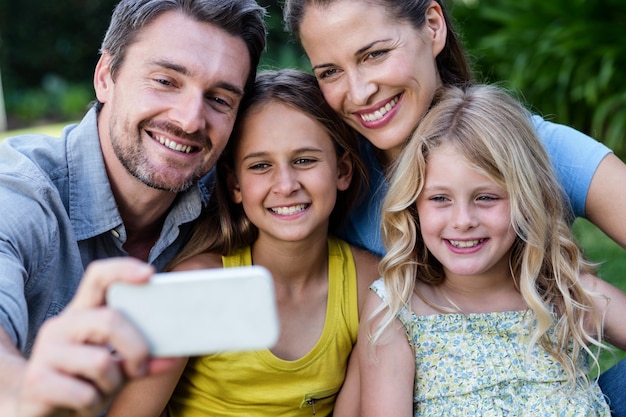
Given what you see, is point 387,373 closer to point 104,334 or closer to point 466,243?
point 466,243

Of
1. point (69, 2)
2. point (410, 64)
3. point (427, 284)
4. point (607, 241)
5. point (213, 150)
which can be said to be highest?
point (410, 64)

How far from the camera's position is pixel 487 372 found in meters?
2.73

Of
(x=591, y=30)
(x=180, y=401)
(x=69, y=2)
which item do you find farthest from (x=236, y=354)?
(x=69, y=2)

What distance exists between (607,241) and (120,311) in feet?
16.8

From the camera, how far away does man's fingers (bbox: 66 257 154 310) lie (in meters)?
1.32

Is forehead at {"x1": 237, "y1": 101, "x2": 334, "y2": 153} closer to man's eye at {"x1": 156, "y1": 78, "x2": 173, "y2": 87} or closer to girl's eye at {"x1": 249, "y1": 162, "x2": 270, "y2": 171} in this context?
girl's eye at {"x1": 249, "y1": 162, "x2": 270, "y2": 171}

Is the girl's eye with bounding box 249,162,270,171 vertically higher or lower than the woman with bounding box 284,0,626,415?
lower

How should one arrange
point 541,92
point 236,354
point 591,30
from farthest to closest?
point 541,92, point 591,30, point 236,354

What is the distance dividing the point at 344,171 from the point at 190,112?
0.73 meters

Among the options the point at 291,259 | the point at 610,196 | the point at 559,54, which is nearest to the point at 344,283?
the point at 291,259

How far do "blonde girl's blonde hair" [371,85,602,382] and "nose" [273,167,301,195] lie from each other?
0.36 m

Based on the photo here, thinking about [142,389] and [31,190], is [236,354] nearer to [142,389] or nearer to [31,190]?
[142,389]

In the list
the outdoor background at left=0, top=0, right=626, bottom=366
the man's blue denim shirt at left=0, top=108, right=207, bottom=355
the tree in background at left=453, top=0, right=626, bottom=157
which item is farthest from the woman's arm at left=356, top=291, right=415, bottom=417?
the tree in background at left=453, top=0, right=626, bottom=157

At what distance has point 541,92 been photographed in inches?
332
